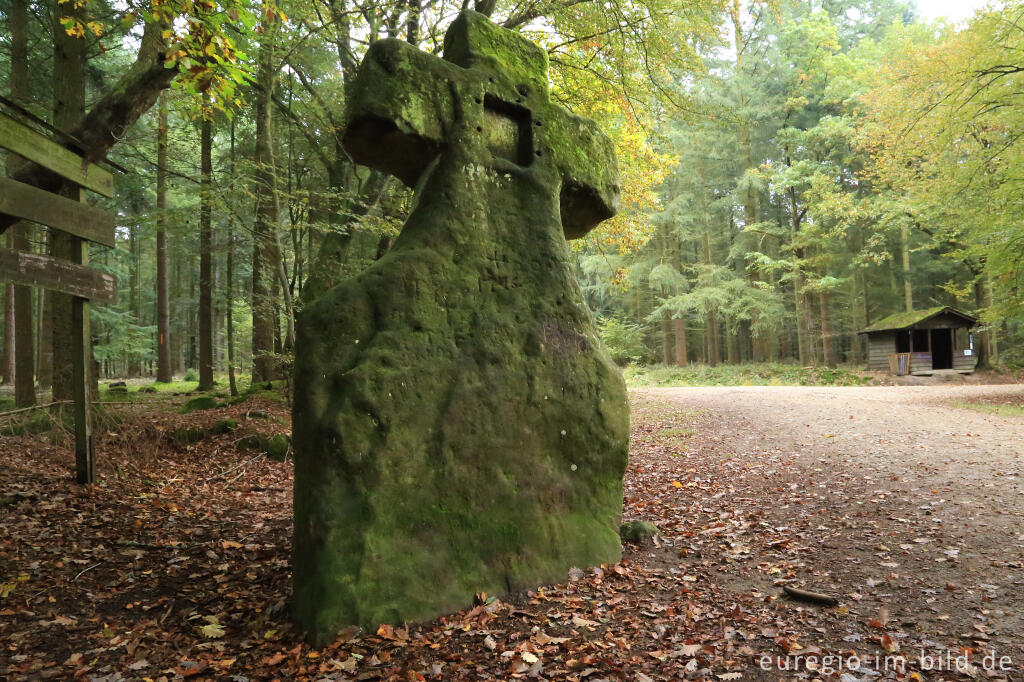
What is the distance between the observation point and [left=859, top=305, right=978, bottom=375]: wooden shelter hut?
23391mm

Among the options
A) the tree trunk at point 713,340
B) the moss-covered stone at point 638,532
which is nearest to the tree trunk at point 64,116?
the moss-covered stone at point 638,532

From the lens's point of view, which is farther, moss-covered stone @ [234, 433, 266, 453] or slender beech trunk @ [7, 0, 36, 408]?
slender beech trunk @ [7, 0, 36, 408]

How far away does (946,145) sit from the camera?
1524 cm

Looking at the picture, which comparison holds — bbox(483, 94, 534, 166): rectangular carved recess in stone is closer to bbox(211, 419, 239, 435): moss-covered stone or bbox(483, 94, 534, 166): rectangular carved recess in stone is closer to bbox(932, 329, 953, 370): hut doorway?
bbox(211, 419, 239, 435): moss-covered stone

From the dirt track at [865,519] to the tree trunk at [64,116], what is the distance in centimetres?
863

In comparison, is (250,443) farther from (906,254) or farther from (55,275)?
(906,254)

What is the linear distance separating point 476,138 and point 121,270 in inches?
868

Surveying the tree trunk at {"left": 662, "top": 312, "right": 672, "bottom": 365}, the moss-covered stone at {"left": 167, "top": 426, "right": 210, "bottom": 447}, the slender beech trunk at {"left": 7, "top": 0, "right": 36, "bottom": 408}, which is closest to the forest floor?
the moss-covered stone at {"left": 167, "top": 426, "right": 210, "bottom": 447}

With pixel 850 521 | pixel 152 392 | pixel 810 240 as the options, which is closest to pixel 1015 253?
pixel 810 240

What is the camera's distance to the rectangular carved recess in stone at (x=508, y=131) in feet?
16.0

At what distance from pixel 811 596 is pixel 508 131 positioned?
4.55 metres

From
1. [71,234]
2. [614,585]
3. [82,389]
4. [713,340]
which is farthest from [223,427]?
[713,340]

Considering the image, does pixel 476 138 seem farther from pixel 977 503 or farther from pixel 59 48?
pixel 59 48

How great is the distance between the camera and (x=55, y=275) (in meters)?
5.44
